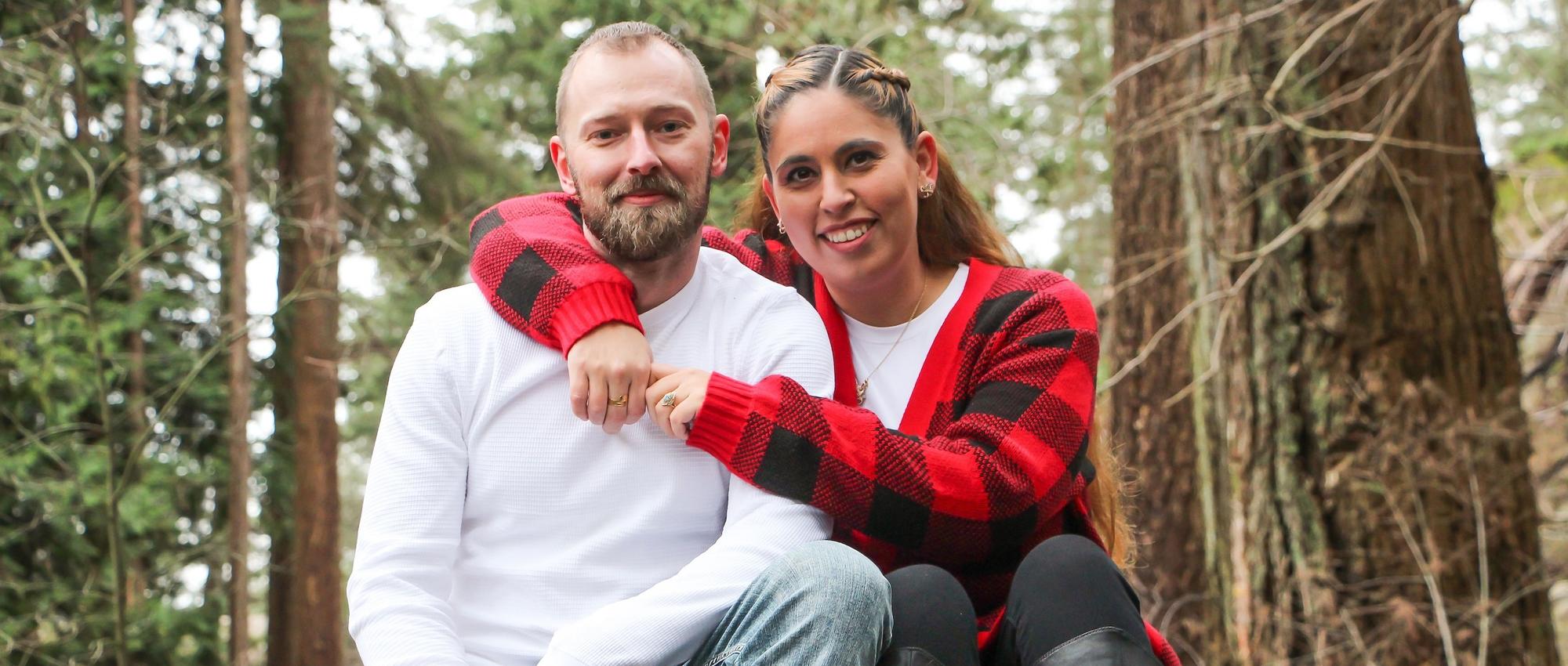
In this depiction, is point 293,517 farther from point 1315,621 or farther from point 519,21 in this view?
point 1315,621

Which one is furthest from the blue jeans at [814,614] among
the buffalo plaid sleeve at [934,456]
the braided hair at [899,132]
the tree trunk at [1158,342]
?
the tree trunk at [1158,342]

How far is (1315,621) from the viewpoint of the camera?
147 inches

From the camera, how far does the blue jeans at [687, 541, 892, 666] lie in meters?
1.73

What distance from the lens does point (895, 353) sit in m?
2.38

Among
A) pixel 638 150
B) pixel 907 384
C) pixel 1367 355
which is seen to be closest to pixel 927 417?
pixel 907 384

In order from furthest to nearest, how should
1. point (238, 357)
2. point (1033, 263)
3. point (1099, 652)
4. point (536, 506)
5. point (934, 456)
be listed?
point (238, 357)
point (1033, 263)
point (536, 506)
point (934, 456)
point (1099, 652)

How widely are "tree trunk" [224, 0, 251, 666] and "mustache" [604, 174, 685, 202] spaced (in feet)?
19.8

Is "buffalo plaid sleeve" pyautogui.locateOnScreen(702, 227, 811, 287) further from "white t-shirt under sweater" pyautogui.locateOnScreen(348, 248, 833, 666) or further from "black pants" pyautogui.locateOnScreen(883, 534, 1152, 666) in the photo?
"black pants" pyautogui.locateOnScreen(883, 534, 1152, 666)

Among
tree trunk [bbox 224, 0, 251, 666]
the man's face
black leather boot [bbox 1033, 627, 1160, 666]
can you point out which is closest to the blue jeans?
black leather boot [bbox 1033, 627, 1160, 666]

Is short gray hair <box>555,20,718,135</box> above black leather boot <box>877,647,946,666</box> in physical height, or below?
above

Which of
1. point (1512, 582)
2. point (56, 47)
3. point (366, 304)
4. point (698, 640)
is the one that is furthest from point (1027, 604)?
point (366, 304)

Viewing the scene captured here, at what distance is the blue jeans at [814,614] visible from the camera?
5.66ft

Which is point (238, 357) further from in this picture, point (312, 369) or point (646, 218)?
point (646, 218)

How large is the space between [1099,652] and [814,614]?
1.45 ft
